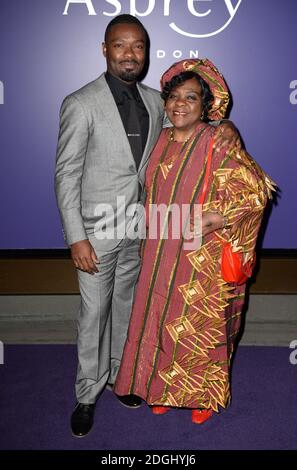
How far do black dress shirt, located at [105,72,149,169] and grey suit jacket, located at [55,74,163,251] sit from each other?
0.9 inches

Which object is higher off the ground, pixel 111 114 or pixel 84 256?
pixel 111 114

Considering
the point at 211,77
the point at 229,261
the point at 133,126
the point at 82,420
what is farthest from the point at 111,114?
the point at 82,420

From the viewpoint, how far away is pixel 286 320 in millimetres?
2695

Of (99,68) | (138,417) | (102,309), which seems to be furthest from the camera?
(99,68)

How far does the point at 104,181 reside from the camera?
1.79 m

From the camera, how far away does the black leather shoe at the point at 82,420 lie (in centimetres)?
193

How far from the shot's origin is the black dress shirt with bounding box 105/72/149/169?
178 cm

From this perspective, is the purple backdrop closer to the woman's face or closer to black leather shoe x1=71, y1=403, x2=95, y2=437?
the woman's face

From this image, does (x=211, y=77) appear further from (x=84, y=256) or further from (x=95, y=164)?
(x=84, y=256)

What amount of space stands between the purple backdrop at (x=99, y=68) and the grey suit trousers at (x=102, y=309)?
706 mm

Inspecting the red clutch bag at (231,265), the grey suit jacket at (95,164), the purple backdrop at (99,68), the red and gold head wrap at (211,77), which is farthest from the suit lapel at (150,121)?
the purple backdrop at (99,68)

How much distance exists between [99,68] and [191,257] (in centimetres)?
121
